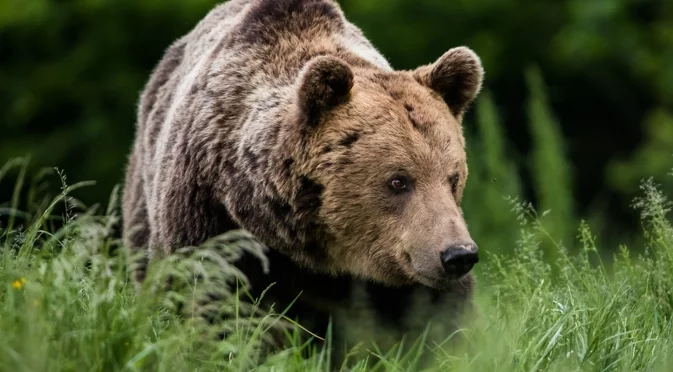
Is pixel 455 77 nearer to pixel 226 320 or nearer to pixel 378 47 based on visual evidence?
pixel 226 320

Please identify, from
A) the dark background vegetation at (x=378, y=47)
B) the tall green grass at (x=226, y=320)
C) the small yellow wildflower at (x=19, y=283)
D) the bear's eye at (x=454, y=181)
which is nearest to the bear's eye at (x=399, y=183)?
the bear's eye at (x=454, y=181)

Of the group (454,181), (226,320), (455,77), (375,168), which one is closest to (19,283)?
(226,320)

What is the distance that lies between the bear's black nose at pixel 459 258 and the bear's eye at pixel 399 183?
1.41 ft

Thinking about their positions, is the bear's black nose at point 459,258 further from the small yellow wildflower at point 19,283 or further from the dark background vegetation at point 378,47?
the dark background vegetation at point 378,47

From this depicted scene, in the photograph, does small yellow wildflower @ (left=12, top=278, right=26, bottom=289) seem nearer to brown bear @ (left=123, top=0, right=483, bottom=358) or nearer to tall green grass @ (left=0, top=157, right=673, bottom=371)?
tall green grass @ (left=0, top=157, right=673, bottom=371)

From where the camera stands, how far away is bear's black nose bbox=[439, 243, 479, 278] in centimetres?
456

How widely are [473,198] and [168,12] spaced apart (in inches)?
341

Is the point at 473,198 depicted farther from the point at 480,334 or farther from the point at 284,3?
the point at 480,334

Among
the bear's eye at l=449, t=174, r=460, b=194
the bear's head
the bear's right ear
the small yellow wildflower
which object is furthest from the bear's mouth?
the small yellow wildflower

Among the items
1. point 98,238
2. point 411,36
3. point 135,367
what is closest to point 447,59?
point 98,238

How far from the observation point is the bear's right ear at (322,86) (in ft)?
16.4

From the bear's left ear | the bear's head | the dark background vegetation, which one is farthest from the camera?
the dark background vegetation

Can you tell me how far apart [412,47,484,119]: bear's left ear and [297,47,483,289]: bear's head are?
0.68 ft

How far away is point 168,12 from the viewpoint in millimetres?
16781
